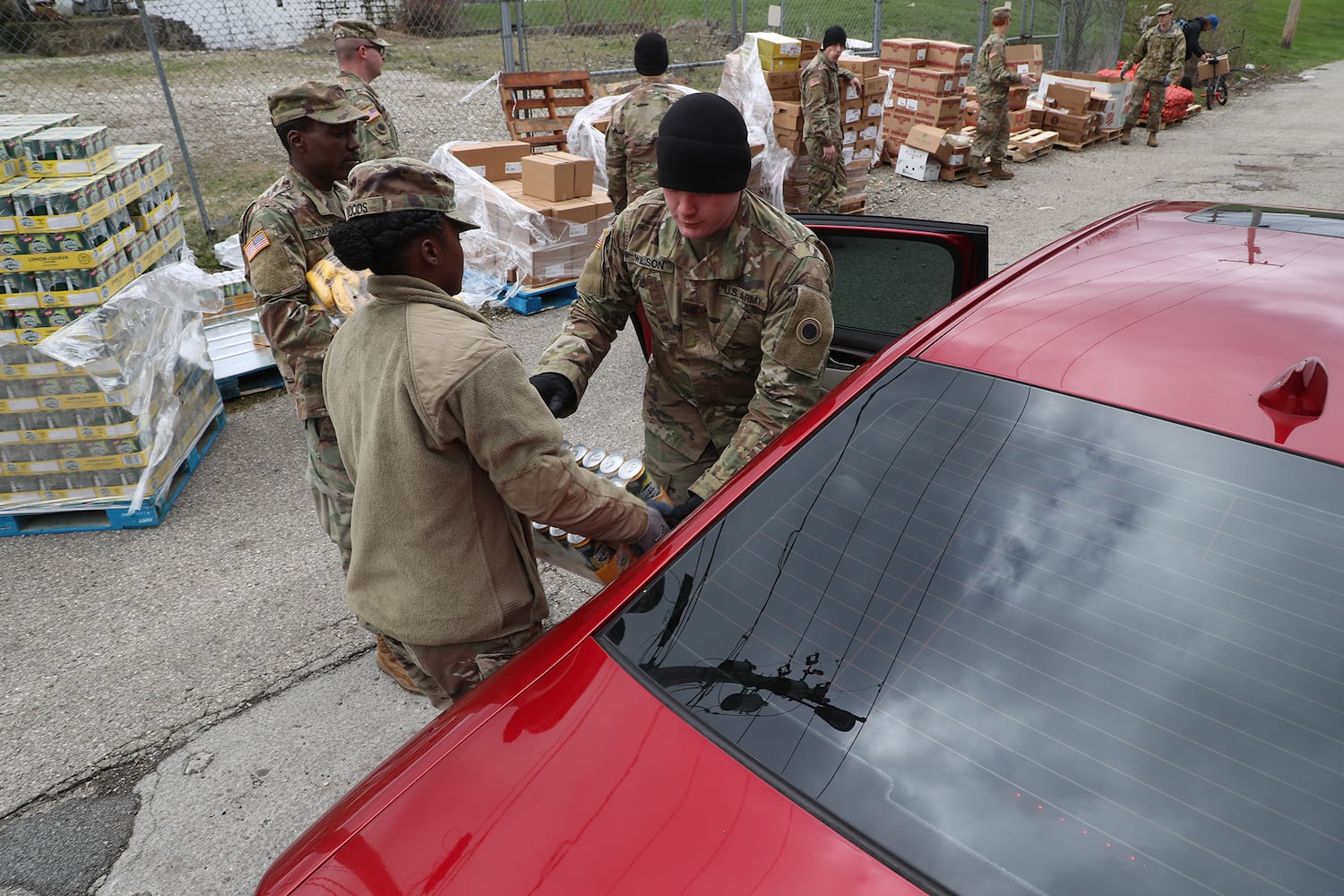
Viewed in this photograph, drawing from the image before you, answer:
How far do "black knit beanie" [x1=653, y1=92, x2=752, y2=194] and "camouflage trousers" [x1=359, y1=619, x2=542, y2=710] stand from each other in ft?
3.91

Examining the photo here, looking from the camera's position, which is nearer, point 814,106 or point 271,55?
point 814,106

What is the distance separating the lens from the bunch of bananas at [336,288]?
9.97 feet

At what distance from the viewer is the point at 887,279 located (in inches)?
116

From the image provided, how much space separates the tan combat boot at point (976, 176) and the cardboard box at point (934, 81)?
852mm

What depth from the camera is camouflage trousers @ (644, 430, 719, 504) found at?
2.79 m

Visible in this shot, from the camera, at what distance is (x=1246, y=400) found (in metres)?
1.50

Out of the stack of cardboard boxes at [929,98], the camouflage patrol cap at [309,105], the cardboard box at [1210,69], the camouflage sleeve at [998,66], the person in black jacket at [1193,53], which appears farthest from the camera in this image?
the cardboard box at [1210,69]

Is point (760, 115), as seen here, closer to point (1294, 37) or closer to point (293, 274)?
point (293, 274)

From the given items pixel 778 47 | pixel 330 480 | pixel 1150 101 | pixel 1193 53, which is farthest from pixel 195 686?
pixel 1193 53

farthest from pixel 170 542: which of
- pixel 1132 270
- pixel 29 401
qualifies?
pixel 1132 270

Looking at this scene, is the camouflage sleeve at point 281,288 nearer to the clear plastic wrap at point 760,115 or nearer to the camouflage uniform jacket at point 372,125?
the camouflage uniform jacket at point 372,125

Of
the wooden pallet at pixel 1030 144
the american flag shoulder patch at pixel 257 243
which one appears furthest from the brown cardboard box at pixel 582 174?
the wooden pallet at pixel 1030 144

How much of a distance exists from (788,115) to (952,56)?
3078 mm

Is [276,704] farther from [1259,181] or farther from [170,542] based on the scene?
[1259,181]
